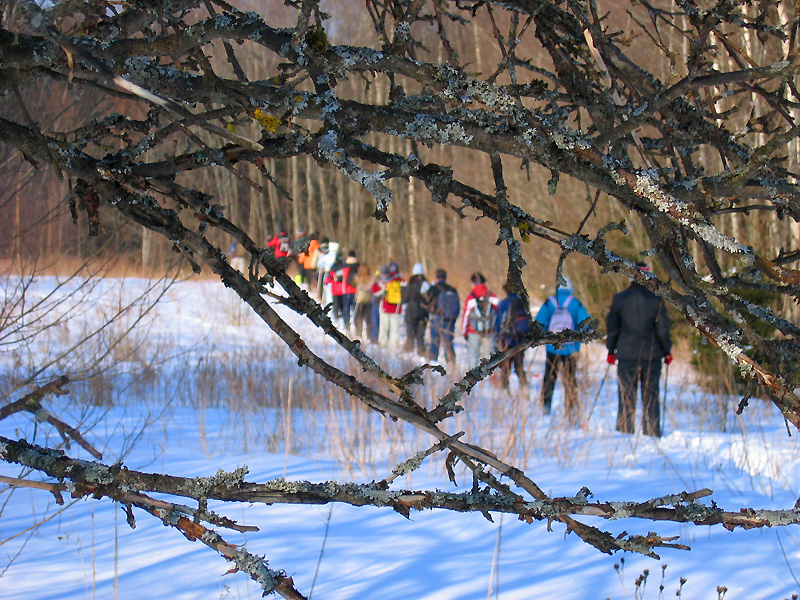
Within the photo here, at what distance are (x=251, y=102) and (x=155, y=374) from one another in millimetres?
6960

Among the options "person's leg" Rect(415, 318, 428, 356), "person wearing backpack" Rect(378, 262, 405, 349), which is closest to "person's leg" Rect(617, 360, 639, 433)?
"person's leg" Rect(415, 318, 428, 356)

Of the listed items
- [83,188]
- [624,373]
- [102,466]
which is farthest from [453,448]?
[624,373]

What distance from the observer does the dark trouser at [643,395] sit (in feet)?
20.6

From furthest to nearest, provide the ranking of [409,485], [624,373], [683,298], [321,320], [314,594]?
[624,373], [409,485], [314,594], [321,320], [683,298]

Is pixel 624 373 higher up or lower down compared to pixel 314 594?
higher up

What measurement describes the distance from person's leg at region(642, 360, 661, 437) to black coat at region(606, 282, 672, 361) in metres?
0.09

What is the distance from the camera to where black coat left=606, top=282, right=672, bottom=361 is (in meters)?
6.63

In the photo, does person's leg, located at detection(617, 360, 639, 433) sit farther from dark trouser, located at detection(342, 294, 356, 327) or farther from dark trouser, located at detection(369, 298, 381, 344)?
dark trouser, located at detection(342, 294, 356, 327)

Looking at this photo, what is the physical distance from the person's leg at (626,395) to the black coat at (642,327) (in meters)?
0.08

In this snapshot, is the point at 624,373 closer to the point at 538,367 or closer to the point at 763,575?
the point at 763,575

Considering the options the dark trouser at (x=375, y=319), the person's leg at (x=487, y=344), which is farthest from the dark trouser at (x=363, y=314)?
the person's leg at (x=487, y=344)

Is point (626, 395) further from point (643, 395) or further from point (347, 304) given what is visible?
point (347, 304)

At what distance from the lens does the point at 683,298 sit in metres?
1.30

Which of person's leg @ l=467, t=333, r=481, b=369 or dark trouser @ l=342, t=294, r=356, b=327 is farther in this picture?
dark trouser @ l=342, t=294, r=356, b=327
